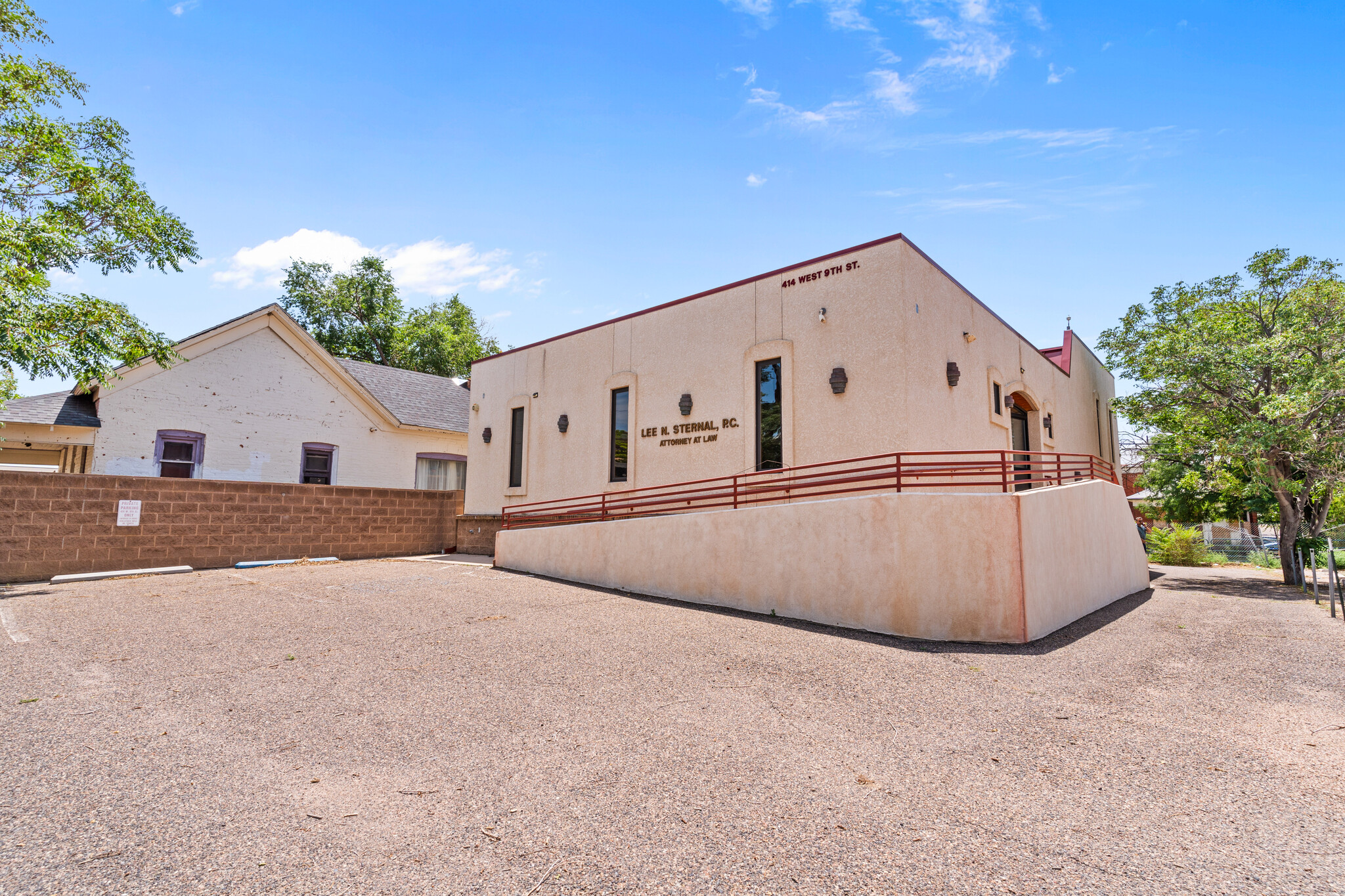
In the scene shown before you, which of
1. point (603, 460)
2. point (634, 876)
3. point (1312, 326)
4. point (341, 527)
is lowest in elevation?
point (634, 876)

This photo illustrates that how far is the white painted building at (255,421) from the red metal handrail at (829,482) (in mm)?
7645

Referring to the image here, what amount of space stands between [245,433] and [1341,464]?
88.1ft

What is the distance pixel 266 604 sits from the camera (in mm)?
9477

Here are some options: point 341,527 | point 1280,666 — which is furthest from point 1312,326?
point 341,527

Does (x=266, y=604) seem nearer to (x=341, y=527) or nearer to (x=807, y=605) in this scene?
(x=341, y=527)

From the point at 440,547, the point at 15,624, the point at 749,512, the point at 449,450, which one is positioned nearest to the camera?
the point at 15,624

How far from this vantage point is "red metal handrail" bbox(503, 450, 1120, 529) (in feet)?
30.9

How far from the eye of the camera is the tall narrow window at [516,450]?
17312mm

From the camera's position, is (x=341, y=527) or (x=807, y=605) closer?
(x=807, y=605)

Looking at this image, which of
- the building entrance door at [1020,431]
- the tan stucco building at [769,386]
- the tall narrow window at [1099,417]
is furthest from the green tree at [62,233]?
the tall narrow window at [1099,417]

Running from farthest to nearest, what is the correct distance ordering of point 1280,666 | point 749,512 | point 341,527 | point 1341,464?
point 341,527 → point 1341,464 → point 749,512 → point 1280,666

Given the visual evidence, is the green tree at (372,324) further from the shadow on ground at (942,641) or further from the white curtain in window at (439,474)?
the shadow on ground at (942,641)

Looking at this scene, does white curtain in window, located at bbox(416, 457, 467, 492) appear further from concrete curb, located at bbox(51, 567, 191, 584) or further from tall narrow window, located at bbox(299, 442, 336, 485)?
concrete curb, located at bbox(51, 567, 191, 584)

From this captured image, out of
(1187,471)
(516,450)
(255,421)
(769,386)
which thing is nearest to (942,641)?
(769,386)
